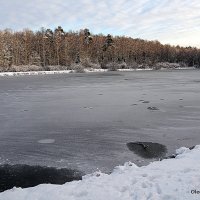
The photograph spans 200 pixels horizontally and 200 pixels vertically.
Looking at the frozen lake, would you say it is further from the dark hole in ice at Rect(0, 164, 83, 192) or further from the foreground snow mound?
the foreground snow mound

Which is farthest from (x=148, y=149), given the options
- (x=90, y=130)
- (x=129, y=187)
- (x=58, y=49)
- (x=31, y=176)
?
(x=58, y=49)

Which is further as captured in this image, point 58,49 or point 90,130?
point 58,49

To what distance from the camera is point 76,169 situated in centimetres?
815

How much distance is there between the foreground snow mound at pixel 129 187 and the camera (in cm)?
618

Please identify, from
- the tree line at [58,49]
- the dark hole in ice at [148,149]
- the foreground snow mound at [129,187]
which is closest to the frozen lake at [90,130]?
the dark hole in ice at [148,149]

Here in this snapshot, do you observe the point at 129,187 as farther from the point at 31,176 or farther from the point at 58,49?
the point at 58,49

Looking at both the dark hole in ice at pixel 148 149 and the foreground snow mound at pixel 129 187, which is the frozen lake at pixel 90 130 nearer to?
the dark hole in ice at pixel 148 149

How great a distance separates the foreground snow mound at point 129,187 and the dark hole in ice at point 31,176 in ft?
1.73

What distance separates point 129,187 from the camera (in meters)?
6.57

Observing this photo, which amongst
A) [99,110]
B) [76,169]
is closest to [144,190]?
[76,169]

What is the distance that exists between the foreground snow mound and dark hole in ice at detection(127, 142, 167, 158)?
1658mm

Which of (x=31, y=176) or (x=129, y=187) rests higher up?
(x=129, y=187)

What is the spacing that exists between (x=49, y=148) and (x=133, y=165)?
3174 mm

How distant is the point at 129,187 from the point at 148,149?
348cm
